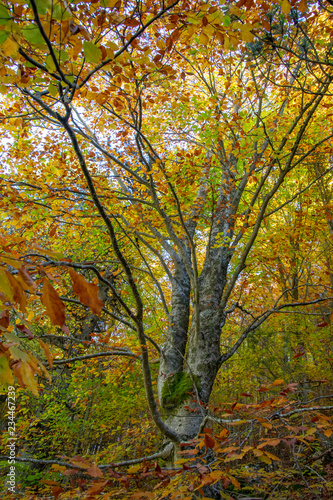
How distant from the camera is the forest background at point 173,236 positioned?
1550 mm

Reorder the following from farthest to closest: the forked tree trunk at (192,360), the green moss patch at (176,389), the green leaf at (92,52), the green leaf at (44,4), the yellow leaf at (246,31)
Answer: the green moss patch at (176,389) < the forked tree trunk at (192,360) < the yellow leaf at (246,31) < the green leaf at (92,52) < the green leaf at (44,4)

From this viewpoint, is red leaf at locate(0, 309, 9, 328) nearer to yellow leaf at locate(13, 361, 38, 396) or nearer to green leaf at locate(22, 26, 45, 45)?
yellow leaf at locate(13, 361, 38, 396)

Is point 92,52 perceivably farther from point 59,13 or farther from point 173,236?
point 173,236

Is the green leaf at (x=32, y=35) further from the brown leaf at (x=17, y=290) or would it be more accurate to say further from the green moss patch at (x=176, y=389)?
the green moss patch at (x=176, y=389)

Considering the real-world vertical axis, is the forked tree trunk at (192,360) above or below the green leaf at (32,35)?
below

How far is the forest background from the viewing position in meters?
1.55

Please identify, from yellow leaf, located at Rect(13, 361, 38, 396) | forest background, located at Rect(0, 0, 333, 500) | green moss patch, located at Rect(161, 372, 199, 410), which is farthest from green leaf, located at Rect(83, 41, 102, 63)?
green moss patch, located at Rect(161, 372, 199, 410)

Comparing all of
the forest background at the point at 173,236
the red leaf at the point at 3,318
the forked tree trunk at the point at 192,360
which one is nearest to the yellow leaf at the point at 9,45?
the forest background at the point at 173,236

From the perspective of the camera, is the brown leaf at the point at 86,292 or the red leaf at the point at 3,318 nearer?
the brown leaf at the point at 86,292

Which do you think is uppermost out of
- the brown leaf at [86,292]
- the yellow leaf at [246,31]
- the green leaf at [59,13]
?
the yellow leaf at [246,31]

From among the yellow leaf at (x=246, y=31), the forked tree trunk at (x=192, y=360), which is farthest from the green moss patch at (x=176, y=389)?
the yellow leaf at (x=246, y=31)

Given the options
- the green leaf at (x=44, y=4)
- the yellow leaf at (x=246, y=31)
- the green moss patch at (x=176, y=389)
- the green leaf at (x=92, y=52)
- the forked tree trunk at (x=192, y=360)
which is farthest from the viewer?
the green moss patch at (x=176, y=389)

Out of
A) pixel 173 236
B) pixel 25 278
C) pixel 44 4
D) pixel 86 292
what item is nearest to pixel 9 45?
pixel 44 4

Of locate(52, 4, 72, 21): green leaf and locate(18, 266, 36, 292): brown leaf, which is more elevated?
locate(52, 4, 72, 21): green leaf
